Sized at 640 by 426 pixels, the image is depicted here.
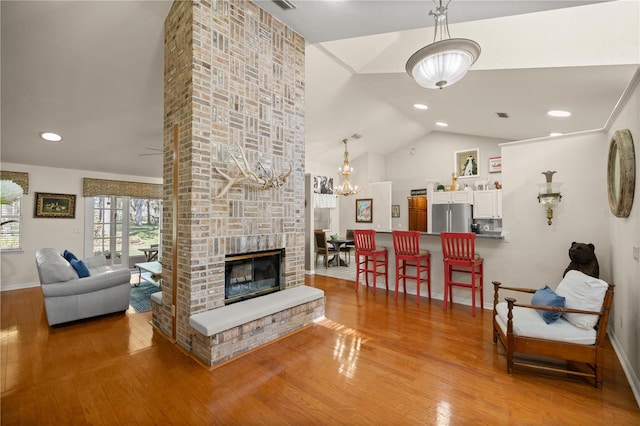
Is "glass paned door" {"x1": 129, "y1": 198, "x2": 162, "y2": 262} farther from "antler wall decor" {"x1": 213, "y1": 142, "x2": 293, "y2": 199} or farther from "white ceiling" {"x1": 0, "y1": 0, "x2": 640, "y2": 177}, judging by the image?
"antler wall decor" {"x1": 213, "y1": 142, "x2": 293, "y2": 199}

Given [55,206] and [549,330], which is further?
[55,206]

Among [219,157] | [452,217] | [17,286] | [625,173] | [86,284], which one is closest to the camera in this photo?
[625,173]

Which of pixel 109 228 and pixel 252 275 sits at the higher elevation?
pixel 109 228

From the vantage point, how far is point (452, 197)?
7.54 metres

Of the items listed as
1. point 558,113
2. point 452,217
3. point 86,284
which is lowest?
point 86,284

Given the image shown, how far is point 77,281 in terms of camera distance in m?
3.46

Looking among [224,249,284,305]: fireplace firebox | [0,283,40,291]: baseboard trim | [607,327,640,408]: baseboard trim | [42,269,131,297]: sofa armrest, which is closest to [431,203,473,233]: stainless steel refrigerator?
[607,327,640,408]: baseboard trim

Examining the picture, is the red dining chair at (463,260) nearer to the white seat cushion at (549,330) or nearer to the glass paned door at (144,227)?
the white seat cushion at (549,330)

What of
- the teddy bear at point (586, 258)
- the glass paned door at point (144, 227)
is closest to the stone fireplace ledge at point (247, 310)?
the teddy bear at point (586, 258)

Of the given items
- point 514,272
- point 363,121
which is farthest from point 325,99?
point 514,272

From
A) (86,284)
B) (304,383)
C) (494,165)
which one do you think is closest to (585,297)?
(304,383)

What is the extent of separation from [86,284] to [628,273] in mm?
5716

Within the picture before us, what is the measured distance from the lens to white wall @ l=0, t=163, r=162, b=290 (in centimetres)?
494

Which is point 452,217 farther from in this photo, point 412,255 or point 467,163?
point 412,255
